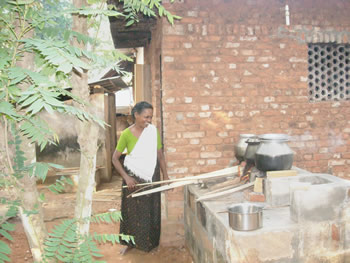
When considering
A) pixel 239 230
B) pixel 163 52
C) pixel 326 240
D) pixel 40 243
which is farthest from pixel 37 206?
pixel 163 52

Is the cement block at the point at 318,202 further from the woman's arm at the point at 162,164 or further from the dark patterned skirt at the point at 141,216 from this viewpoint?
the dark patterned skirt at the point at 141,216

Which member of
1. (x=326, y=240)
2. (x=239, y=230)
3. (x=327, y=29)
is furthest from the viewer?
(x=327, y=29)

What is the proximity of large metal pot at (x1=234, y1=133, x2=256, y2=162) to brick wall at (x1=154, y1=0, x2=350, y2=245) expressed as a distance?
0.88 feet

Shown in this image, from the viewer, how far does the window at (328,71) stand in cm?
459

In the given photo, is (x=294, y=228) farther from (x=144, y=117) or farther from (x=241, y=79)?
(x=241, y=79)

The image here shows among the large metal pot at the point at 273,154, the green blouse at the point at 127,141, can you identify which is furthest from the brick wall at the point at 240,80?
the large metal pot at the point at 273,154

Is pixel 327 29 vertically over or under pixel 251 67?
over

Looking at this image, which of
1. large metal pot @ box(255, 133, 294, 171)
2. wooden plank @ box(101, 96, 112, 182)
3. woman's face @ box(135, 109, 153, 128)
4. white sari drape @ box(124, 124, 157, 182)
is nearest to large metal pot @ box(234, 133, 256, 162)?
large metal pot @ box(255, 133, 294, 171)

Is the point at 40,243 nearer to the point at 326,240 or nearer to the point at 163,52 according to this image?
the point at 326,240

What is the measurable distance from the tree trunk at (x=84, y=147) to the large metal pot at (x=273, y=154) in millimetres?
1815

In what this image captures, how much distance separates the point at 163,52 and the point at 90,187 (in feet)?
8.01

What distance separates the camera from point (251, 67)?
14.1ft

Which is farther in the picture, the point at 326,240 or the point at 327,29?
the point at 327,29

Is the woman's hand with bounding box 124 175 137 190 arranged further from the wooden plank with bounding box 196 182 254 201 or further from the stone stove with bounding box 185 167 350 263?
the stone stove with bounding box 185 167 350 263
